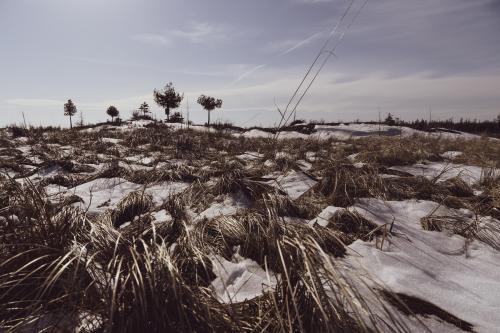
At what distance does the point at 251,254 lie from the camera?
177 cm

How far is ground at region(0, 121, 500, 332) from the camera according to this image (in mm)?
1058

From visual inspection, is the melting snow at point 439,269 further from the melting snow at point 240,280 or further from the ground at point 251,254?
the melting snow at point 240,280

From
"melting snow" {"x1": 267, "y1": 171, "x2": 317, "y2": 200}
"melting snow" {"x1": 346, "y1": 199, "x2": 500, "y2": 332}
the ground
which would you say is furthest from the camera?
"melting snow" {"x1": 267, "y1": 171, "x2": 317, "y2": 200}

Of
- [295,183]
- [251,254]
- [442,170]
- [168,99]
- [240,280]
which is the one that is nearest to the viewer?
[240,280]

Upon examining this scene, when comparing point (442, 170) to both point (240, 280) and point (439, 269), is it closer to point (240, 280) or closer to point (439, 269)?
point (439, 269)

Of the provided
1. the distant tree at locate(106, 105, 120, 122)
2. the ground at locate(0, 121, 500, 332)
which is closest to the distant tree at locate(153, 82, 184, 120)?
the distant tree at locate(106, 105, 120, 122)

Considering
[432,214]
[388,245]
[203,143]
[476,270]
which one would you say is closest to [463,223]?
[432,214]

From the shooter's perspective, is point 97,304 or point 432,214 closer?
point 97,304

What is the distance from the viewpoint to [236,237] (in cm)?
185

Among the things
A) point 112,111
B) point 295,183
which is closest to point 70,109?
point 112,111

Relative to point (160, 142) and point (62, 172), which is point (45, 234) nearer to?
point (62, 172)

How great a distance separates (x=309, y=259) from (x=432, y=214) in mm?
1760

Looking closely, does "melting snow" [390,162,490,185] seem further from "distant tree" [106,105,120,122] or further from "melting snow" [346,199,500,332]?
"distant tree" [106,105,120,122]

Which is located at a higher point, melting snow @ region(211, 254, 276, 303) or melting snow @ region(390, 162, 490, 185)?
melting snow @ region(390, 162, 490, 185)
